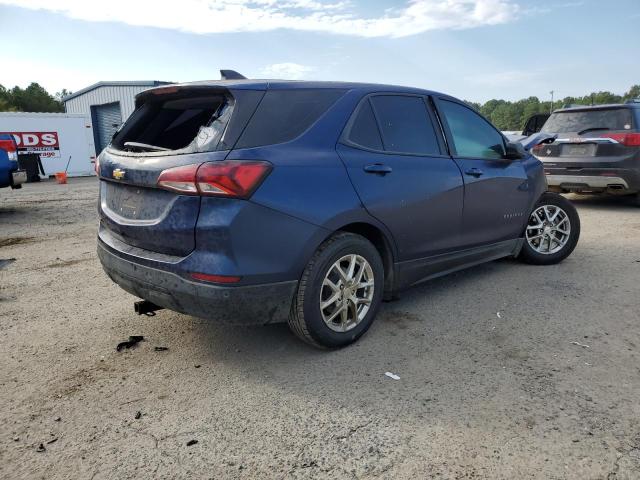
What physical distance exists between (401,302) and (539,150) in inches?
255

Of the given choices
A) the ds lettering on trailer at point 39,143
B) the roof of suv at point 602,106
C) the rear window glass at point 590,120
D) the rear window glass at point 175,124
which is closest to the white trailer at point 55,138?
the ds lettering on trailer at point 39,143

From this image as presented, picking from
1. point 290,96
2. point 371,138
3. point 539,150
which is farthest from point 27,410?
point 539,150

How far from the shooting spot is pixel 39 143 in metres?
18.9

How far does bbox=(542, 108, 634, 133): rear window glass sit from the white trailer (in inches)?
708

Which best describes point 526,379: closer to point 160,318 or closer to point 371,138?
point 371,138

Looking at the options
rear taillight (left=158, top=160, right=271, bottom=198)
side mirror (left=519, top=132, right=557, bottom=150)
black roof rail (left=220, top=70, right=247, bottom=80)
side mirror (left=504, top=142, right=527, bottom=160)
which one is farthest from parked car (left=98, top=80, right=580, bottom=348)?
side mirror (left=519, top=132, right=557, bottom=150)

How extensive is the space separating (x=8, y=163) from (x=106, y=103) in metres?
19.0

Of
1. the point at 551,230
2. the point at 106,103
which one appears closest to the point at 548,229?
the point at 551,230

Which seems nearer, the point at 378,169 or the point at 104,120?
the point at 378,169

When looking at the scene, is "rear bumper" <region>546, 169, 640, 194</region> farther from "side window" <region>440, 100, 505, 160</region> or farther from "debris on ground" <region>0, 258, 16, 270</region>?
"debris on ground" <region>0, 258, 16, 270</region>

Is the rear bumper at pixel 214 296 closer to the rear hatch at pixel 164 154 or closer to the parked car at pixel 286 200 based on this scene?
the parked car at pixel 286 200

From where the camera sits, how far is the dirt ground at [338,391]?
212cm

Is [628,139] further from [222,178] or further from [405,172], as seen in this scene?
[222,178]

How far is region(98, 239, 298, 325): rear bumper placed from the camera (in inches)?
103
